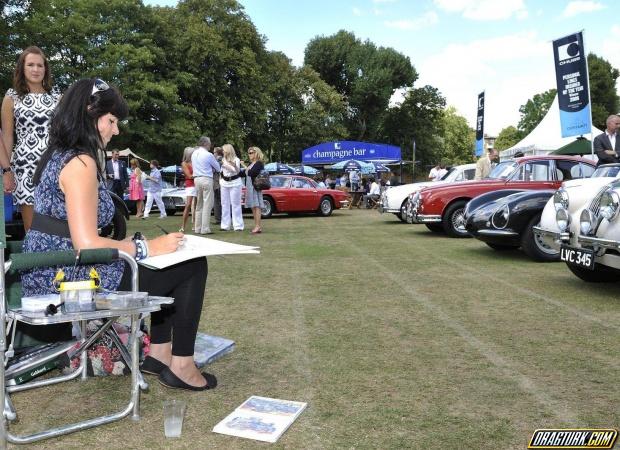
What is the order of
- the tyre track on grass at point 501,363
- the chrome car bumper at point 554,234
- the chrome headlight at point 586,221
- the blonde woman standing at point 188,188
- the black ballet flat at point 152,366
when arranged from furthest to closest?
1. the blonde woman standing at point 188,188
2. the chrome car bumper at point 554,234
3. the chrome headlight at point 586,221
4. the black ballet flat at point 152,366
5. the tyre track on grass at point 501,363

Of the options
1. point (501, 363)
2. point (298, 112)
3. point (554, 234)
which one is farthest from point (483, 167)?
point (298, 112)

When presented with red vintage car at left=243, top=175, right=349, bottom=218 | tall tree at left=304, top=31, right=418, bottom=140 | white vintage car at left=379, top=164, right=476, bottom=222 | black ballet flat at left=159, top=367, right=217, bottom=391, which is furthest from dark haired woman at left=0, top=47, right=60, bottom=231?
tall tree at left=304, top=31, right=418, bottom=140

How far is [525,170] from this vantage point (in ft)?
37.7

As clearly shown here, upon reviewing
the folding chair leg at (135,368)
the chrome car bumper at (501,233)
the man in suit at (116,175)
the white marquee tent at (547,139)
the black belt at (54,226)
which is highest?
the white marquee tent at (547,139)

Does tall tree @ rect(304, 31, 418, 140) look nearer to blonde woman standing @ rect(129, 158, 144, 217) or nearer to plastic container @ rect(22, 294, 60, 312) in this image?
blonde woman standing @ rect(129, 158, 144, 217)

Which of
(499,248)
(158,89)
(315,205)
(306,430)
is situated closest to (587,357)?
(306,430)

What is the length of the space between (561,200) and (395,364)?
367cm

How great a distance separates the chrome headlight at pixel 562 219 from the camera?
240 inches

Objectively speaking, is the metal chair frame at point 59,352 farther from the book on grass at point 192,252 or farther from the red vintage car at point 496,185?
the red vintage car at point 496,185

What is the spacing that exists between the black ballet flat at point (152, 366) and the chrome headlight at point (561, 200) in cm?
462

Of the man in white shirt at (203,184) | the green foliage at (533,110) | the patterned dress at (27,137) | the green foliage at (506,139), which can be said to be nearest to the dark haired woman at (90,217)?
the patterned dress at (27,137)

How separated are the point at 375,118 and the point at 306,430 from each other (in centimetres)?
5866

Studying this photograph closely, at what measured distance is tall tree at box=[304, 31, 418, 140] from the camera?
191 ft

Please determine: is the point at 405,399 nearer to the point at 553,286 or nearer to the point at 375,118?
the point at 553,286
